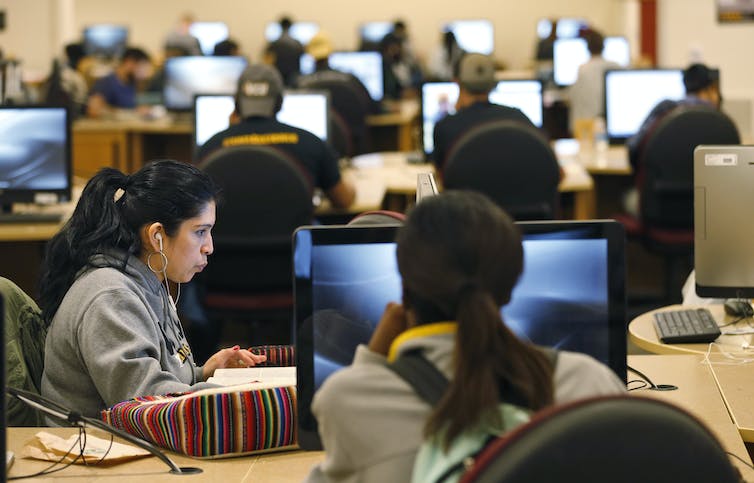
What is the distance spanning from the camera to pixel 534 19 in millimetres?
15914

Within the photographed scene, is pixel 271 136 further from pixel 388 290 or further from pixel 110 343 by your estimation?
pixel 388 290

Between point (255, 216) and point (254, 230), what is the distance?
55 mm

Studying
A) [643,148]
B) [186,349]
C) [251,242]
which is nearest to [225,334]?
[251,242]

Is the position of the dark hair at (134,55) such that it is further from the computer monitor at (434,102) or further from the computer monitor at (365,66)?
the computer monitor at (434,102)

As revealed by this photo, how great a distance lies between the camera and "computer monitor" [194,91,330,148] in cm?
550

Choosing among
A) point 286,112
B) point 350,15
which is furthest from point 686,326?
point 350,15

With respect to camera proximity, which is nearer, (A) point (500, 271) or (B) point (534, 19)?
(A) point (500, 271)

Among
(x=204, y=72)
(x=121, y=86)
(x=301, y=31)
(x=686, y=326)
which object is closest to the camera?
(x=686, y=326)

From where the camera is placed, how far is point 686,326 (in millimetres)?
2928

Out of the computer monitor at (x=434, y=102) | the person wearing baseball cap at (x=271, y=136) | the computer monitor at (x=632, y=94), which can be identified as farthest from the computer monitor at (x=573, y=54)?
the person wearing baseball cap at (x=271, y=136)

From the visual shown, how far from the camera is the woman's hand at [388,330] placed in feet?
5.07

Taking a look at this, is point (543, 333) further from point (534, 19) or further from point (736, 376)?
point (534, 19)

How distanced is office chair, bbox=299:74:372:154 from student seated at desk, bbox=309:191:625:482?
6767 millimetres

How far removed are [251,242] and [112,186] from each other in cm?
176
